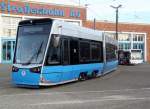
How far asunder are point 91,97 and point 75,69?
19.5 feet

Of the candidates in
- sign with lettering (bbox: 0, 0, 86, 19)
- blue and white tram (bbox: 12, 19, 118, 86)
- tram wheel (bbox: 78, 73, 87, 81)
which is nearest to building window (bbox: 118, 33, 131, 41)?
sign with lettering (bbox: 0, 0, 86, 19)

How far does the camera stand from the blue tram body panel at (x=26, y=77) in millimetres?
17663

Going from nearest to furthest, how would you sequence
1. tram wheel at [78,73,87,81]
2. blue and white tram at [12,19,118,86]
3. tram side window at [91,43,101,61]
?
blue and white tram at [12,19,118,86] → tram wheel at [78,73,87,81] → tram side window at [91,43,101,61]

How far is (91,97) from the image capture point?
14977 mm

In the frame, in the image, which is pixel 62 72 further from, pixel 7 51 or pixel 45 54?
pixel 7 51

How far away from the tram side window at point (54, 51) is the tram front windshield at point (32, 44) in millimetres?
331

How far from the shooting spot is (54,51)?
18.4 m

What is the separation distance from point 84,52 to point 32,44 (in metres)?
4.89

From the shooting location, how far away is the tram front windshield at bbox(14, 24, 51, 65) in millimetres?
17969

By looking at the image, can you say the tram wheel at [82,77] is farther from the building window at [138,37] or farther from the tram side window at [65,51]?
the building window at [138,37]

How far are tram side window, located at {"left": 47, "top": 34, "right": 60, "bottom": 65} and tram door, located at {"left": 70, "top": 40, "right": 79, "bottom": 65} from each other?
5.71ft

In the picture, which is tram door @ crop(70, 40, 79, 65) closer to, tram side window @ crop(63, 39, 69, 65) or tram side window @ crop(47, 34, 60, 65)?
tram side window @ crop(63, 39, 69, 65)

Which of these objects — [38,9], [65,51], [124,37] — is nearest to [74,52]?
[65,51]

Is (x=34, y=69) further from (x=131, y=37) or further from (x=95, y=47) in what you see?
(x=131, y=37)
